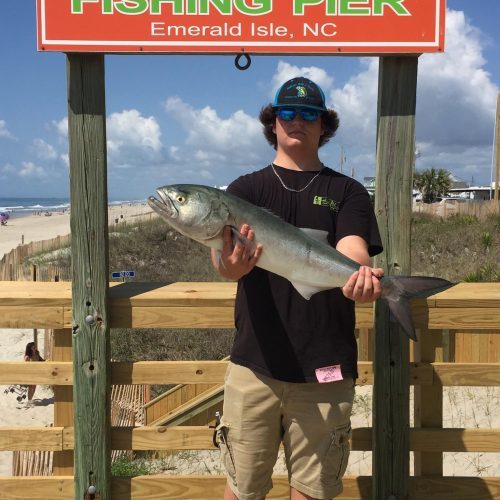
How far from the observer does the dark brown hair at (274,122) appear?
9.24 ft

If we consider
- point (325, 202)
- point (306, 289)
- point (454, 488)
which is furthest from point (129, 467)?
point (325, 202)

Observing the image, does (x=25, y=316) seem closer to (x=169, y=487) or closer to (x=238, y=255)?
(x=169, y=487)

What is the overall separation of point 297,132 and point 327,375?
45.1 inches

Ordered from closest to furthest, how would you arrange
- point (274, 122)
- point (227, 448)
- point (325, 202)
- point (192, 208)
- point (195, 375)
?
point (192, 208), point (325, 202), point (227, 448), point (274, 122), point (195, 375)

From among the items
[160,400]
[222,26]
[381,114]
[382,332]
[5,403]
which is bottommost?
[5,403]

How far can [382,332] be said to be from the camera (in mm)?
3250

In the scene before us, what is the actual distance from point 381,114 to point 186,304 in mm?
1542

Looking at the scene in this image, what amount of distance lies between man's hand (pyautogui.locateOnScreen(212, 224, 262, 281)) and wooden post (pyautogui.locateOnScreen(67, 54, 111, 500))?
42.3 inches

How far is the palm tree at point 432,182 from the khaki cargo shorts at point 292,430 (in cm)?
6199

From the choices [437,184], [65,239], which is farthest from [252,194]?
[437,184]

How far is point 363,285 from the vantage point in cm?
238

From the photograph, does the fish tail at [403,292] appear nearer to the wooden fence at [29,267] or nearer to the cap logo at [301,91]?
the cap logo at [301,91]

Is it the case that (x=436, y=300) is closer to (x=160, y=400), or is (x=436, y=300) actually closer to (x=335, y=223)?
(x=335, y=223)

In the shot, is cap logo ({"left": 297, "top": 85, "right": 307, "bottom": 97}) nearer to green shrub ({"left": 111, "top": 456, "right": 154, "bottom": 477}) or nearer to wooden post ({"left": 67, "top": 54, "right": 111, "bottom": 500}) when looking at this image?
wooden post ({"left": 67, "top": 54, "right": 111, "bottom": 500})
